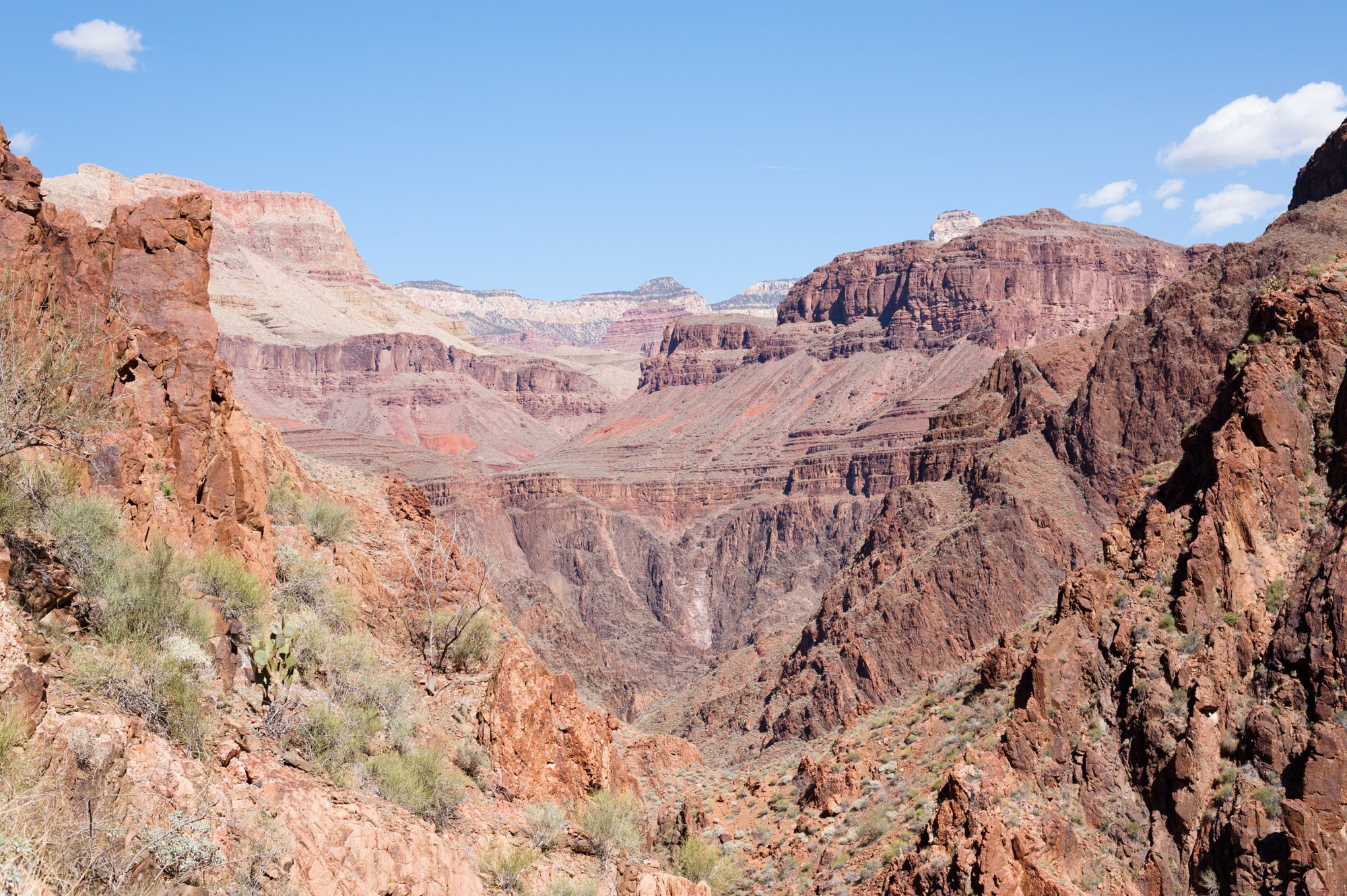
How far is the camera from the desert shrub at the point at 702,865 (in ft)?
77.3

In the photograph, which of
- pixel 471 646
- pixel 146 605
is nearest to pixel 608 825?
pixel 471 646

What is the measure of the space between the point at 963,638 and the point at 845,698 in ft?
24.6

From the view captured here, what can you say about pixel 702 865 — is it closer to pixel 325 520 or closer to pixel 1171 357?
pixel 325 520

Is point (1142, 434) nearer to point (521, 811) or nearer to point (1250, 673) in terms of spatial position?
point (1250, 673)

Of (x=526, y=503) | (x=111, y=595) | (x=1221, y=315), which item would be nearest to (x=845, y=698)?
(x=1221, y=315)

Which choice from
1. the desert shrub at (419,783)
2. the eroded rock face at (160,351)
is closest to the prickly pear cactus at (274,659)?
the desert shrub at (419,783)

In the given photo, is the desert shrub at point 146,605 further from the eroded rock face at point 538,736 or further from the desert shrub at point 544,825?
the eroded rock face at point 538,736

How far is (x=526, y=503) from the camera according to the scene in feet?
547

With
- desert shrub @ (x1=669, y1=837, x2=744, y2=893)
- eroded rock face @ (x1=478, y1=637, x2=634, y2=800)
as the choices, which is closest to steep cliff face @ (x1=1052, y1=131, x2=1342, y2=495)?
desert shrub @ (x1=669, y1=837, x2=744, y2=893)

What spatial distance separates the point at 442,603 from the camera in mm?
27891

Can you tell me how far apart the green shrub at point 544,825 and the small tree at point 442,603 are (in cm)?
421

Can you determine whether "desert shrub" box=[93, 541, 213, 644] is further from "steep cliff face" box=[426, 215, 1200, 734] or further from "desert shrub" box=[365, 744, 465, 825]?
"steep cliff face" box=[426, 215, 1200, 734]

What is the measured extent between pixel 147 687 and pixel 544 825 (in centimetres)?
745

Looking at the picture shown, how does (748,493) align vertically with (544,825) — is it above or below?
below
